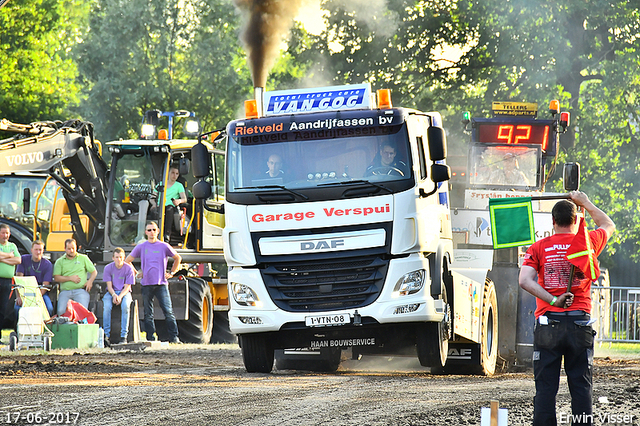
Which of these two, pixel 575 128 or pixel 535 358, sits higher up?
pixel 575 128

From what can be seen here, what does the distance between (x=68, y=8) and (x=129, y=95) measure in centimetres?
1549

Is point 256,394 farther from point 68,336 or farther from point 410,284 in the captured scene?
point 68,336

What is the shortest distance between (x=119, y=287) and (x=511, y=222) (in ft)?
32.2

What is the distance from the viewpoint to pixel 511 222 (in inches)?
394

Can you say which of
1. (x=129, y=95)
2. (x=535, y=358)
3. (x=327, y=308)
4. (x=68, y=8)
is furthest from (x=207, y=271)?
(x=68, y=8)

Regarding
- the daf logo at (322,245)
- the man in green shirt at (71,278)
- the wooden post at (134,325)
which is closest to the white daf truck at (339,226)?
the daf logo at (322,245)

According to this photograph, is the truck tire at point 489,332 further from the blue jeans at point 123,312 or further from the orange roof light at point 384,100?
the blue jeans at point 123,312

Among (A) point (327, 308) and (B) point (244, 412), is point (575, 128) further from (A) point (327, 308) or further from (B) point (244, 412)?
(B) point (244, 412)

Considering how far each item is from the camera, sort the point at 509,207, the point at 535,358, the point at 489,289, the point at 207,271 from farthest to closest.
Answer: the point at 207,271
the point at 489,289
the point at 509,207
the point at 535,358

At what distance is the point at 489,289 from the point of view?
1426cm

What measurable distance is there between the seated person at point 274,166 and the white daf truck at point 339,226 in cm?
1

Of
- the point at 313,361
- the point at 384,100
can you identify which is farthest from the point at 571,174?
the point at 313,361

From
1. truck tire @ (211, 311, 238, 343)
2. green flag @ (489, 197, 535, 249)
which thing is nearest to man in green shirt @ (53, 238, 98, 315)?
truck tire @ (211, 311, 238, 343)

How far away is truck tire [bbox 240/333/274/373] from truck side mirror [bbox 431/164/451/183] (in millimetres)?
2753
